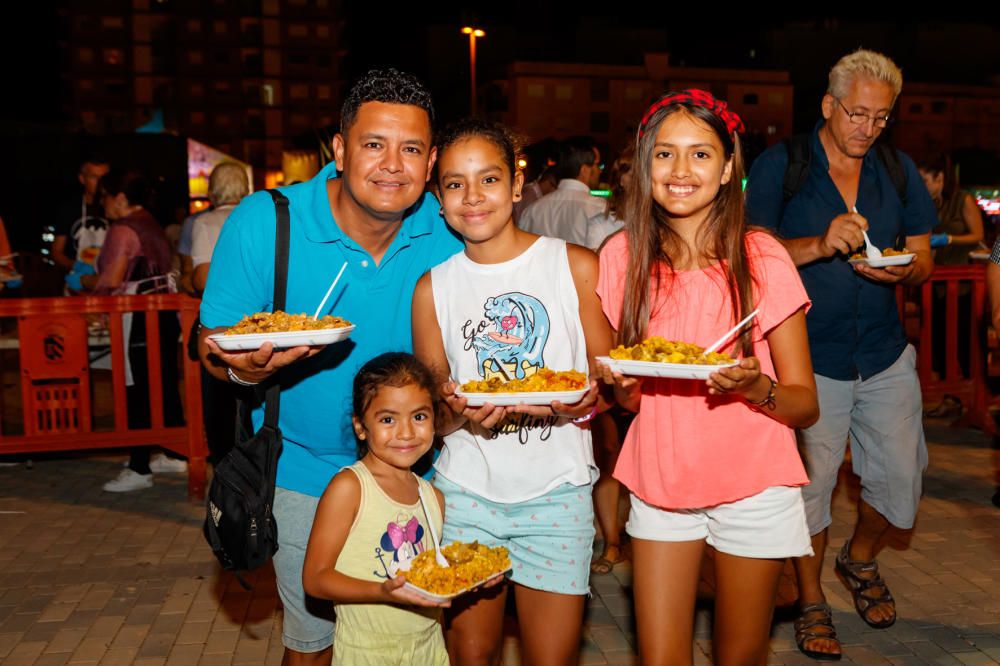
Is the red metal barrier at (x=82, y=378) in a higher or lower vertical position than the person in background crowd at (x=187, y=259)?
lower

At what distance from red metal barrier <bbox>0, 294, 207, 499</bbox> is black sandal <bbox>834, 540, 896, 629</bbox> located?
483cm

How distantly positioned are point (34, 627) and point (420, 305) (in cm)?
328

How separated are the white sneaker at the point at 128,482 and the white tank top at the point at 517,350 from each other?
5.43 metres

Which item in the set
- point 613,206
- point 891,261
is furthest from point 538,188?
point 891,261

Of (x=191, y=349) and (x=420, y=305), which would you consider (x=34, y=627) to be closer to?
(x=191, y=349)

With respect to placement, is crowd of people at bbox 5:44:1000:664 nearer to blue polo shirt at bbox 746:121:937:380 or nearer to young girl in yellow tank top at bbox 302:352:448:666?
young girl in yellow tank top at bbox 302:352:448:666

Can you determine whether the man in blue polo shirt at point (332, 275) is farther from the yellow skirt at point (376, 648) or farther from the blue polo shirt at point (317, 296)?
the yellow skirt at point (376, 648)

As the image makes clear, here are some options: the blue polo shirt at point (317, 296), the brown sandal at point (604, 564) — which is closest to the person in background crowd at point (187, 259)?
the brown sandal at point (604, 564)

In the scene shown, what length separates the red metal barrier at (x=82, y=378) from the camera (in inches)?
289

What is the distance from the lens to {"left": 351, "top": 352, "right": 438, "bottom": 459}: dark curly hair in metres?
3.16

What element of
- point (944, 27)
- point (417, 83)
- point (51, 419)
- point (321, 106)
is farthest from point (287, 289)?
point (321, 106)

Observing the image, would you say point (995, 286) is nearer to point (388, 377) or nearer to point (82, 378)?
point (388, 377)

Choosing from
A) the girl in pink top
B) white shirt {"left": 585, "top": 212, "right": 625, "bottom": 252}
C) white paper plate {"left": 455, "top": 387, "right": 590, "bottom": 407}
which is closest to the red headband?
the girl in pink top

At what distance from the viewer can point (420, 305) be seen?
3.29m
